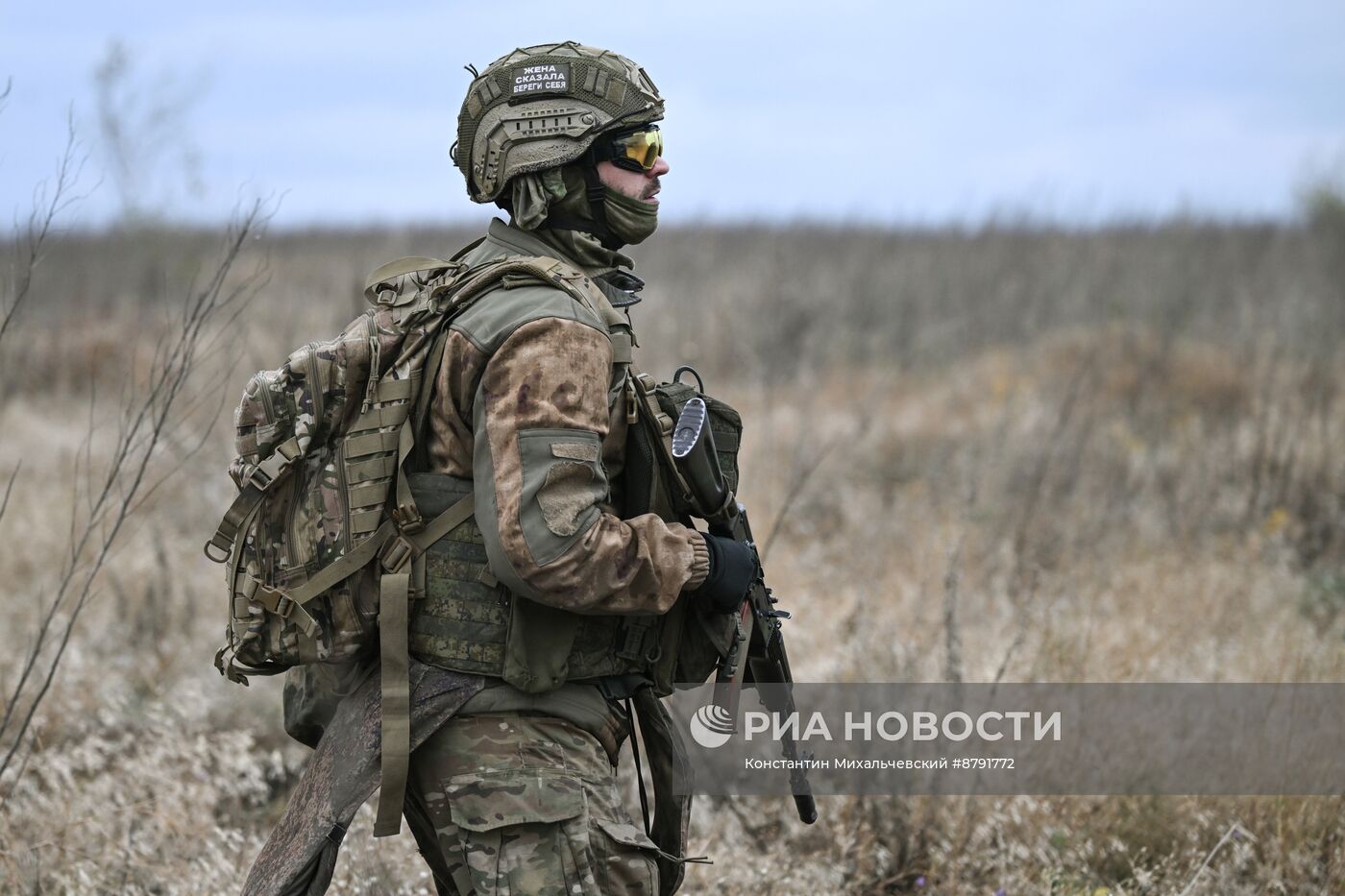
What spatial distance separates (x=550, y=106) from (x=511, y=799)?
1.31 meters

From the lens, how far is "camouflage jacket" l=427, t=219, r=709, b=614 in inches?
86.0

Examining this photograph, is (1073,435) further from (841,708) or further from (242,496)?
(242,496)

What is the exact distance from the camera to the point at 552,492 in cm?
219

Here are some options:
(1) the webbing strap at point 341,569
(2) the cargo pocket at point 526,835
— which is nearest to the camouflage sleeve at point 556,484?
(1) the webbing strap at point 341,569

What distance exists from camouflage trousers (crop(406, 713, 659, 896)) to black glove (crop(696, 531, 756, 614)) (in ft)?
1.20

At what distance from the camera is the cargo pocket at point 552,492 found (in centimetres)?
218

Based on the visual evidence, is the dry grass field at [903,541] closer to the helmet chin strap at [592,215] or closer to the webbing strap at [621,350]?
the helmet chin strap at [592,215]

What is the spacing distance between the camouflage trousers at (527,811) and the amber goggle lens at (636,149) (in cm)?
110

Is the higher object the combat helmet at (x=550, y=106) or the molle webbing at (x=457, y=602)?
the combat helmet at (x=550, y=106)

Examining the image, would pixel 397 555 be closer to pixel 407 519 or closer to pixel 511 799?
pixel 407 519

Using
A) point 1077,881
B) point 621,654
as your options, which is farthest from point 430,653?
point 1077,881

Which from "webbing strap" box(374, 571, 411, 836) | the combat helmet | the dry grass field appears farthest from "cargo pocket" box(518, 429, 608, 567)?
the dry grass field

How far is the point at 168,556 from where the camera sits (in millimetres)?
7059

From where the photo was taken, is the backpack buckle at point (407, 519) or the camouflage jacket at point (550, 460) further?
the backpack buckle at point (407, 519)
